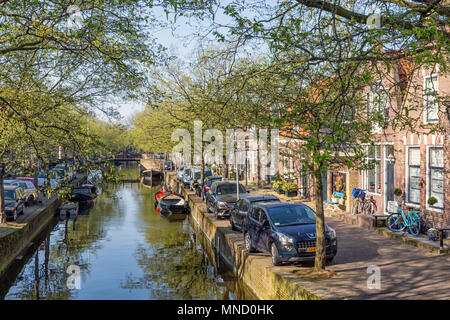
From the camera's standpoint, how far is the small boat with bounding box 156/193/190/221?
109 feet

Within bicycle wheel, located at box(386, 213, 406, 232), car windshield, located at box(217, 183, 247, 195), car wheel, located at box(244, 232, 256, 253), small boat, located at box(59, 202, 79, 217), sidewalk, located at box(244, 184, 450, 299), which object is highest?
car windshield, located at box(217, 183, 247, 195)

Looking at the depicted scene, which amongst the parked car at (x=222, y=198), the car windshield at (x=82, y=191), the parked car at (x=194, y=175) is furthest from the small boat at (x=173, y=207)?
the car windshield at (x=82, y=191)

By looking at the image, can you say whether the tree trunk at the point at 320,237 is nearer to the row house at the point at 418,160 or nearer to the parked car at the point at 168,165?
the row house at the point at 418,160

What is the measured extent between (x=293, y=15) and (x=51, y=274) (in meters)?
13.9

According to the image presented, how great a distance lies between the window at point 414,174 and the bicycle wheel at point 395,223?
1.14m

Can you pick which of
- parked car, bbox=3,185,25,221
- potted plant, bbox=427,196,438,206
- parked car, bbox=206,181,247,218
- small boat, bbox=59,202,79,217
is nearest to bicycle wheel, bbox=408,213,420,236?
potted plant, bbox=427,196,438,206

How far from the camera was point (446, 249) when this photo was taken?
14.2 meters

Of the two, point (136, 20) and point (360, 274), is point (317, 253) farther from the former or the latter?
point (136, 20)

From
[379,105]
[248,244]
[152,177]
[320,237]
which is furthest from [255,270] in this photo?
[152,177]

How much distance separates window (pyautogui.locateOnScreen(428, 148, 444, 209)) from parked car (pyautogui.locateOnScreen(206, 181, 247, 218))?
347 inches

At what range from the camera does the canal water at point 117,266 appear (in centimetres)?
1579

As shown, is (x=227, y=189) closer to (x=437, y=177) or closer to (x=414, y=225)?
(x=414, y=225)

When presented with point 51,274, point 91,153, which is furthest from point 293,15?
point 51,274

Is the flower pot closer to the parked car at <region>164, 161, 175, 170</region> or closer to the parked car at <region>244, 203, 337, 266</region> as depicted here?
the parked car at <region>244, 203, 337, 266</region>
